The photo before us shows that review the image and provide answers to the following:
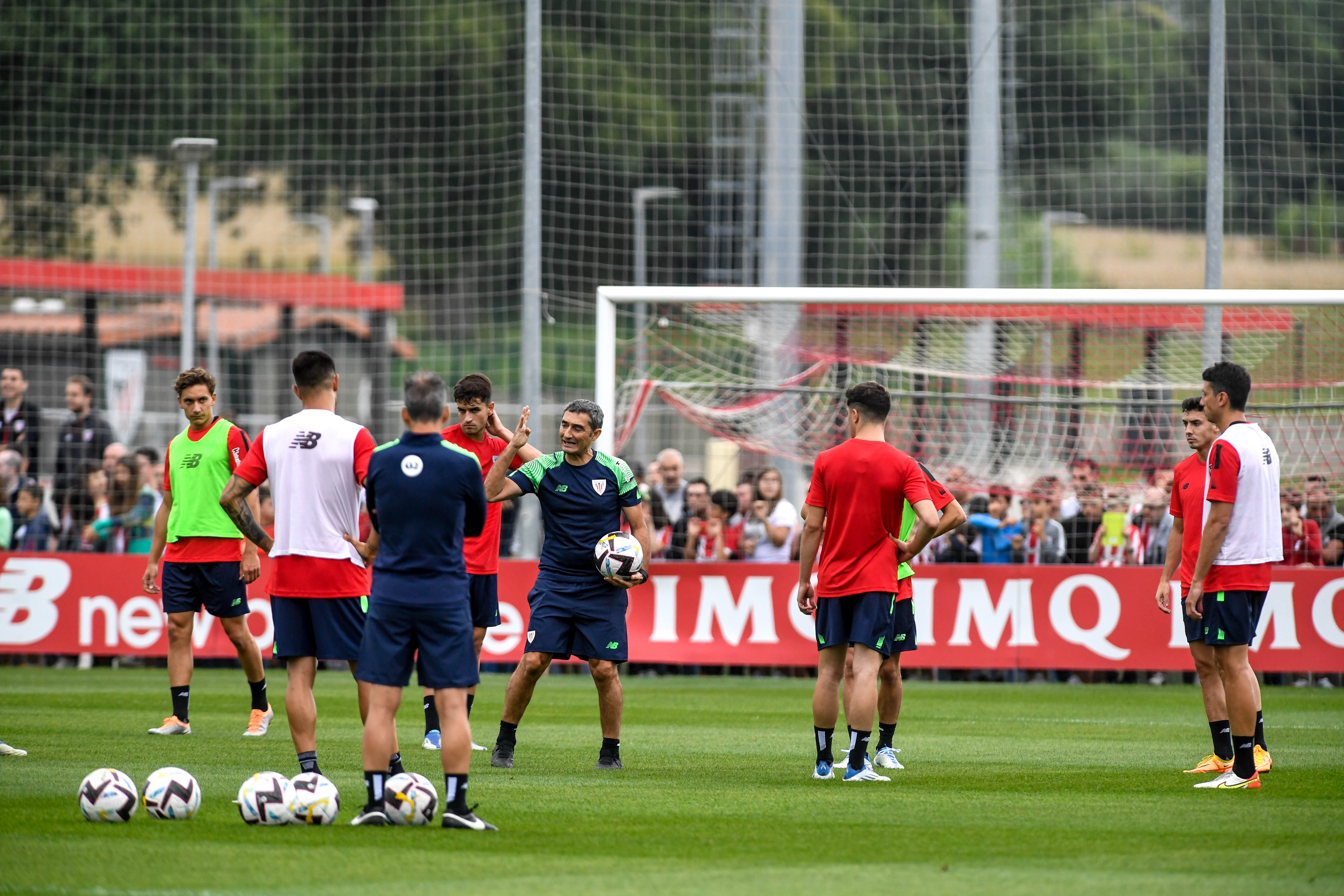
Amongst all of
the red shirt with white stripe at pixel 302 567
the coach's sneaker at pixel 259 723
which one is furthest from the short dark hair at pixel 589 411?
the coach's sneaker at pixel 259 723

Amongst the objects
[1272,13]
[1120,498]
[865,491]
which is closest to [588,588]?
[865,491]

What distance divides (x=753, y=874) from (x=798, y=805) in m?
1.84

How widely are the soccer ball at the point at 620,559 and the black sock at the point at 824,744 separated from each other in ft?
4.57

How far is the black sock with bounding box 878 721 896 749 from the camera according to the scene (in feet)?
30.8

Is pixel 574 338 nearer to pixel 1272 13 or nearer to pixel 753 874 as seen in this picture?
pixel 1272 13

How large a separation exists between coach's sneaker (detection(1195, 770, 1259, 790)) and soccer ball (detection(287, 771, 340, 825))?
4.66m

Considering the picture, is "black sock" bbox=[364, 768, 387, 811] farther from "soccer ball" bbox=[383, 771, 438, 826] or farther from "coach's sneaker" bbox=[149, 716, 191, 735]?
"coach's sneaker" bbox=[149, 716, 191, 735]

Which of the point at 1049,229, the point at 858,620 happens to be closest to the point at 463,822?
the point at 858,620

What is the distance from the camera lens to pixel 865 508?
870 cm

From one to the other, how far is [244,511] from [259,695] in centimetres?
319

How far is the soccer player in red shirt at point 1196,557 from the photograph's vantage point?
29.7 ft

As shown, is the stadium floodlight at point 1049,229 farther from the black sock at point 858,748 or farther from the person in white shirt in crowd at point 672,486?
the black sock at point 858,748

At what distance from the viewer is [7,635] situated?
16.6 metres

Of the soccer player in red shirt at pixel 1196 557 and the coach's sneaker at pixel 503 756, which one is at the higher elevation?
the soccer player in red shirt at pixel 1196 557
